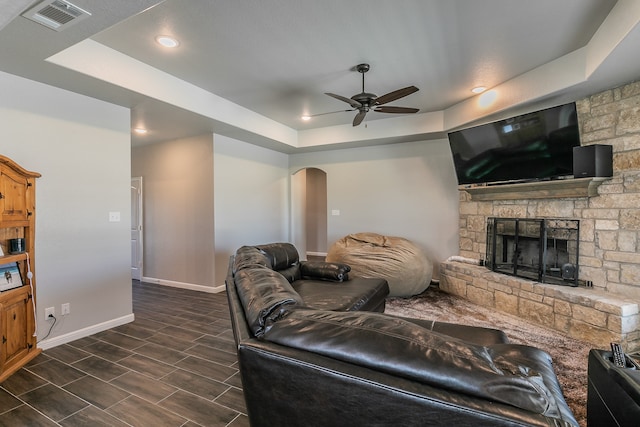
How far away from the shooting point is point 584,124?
342cm

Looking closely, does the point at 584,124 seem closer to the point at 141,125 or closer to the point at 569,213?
the point at 569,213

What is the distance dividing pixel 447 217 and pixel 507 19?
326 cm

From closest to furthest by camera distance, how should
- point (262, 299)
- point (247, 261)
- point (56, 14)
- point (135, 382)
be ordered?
1. point (262, 299)
2. point (56, 14)
3. point (135, 382)
4. point (247, 261)

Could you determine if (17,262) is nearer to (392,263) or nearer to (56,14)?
(56,14)

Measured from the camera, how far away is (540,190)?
3820mm

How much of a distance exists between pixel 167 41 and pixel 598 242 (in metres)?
4.71

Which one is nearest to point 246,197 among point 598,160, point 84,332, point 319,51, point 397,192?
point 397,192

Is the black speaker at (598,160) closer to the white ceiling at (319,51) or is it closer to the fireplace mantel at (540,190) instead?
the fireplace mantel at (540,190)

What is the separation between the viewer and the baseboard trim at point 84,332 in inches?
115

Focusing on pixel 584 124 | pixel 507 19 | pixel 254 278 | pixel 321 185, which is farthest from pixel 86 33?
pixel 321 185

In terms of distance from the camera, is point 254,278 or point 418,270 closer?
point 254,278

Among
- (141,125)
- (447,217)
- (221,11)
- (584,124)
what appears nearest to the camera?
(221,11)

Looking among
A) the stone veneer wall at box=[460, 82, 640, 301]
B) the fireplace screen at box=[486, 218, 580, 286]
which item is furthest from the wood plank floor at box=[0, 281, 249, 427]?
the stone veneer wall at box=[460, 82, 640, 301]

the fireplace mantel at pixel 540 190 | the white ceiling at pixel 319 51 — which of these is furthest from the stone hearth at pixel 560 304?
the white ceiling at pixel 319 51
